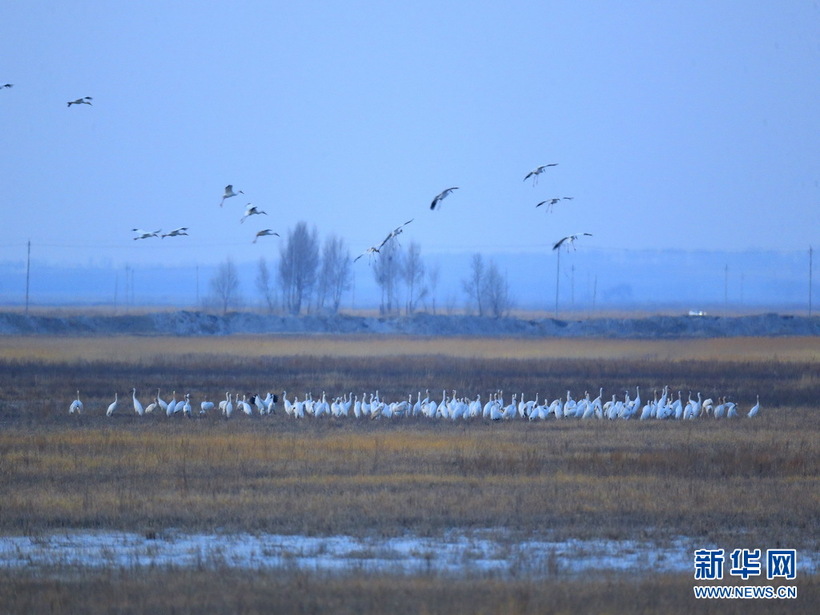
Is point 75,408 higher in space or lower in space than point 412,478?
higher

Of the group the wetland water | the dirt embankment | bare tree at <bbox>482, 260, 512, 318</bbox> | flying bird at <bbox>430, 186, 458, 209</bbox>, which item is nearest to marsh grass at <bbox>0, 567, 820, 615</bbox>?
the wetland water

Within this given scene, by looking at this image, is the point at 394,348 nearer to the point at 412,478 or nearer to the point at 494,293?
the point at 412,478

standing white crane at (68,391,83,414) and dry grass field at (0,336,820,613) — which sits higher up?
standing white crane at (68,391,83,414)

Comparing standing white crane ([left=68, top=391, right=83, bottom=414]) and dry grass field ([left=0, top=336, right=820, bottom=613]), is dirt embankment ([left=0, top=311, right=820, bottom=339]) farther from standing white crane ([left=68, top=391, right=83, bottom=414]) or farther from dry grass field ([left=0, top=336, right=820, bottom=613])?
standing white crane ([left=68, top=391, right=83, bottom=414])

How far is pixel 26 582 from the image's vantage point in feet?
39.7

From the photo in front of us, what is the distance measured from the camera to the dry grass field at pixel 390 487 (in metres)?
11.6

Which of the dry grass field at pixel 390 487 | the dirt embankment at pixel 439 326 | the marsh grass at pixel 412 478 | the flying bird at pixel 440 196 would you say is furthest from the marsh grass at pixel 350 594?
the dirt embankment at pixel 439 326

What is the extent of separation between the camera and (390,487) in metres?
18.1

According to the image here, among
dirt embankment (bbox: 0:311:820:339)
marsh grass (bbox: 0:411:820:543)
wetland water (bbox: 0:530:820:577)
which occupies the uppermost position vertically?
dirt embankment (bbox: 0:311:820:339)

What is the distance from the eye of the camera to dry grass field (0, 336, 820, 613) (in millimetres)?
11648

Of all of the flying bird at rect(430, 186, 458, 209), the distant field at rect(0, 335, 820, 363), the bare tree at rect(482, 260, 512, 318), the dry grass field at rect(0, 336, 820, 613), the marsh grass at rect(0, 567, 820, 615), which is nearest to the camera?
the marsh grass at rect(0, 567, 820, 615)

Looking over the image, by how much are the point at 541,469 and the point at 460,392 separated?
1605 cm

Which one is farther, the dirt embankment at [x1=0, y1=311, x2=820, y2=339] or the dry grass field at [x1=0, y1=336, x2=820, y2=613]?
the dirt embankment at [x1=0, y1=311, x2=820, y2=339]

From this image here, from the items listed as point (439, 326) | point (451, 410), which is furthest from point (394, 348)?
point (451, 410)
